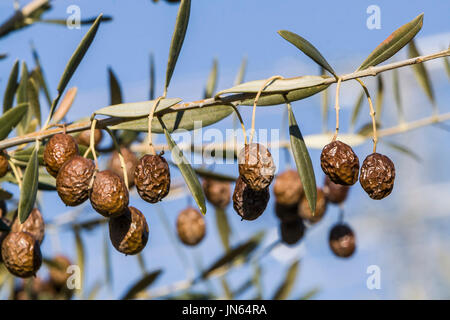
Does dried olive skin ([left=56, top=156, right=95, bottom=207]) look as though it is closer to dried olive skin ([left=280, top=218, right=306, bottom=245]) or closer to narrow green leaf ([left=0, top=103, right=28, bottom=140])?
narrow green leaf ([left=0, top=103, right=28, bottom=140])

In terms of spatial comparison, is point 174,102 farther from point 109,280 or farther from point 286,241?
point 109,280

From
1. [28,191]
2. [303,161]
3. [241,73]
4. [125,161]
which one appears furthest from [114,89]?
[303,161]

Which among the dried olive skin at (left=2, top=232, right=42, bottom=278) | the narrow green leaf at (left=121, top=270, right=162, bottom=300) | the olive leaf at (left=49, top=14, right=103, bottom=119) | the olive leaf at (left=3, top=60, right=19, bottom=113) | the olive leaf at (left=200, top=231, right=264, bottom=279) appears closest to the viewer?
the olive leaf at (left=49, top=14, right=103, bottom=119)

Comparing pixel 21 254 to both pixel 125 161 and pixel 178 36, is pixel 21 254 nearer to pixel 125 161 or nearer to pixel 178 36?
pixel 178 36

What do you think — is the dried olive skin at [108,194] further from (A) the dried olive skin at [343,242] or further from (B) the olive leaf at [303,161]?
(A) the dried olive skin at [343,242]

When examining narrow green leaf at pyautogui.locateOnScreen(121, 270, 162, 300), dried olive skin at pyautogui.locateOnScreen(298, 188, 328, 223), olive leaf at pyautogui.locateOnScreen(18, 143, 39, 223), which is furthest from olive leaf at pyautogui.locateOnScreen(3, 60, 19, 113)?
dried olive skin at pyautogui.locateOnScreen(298, 188, 328, 223)

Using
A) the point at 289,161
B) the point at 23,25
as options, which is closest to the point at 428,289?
the point at 289,161

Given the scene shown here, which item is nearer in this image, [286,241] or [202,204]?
[202,204]
